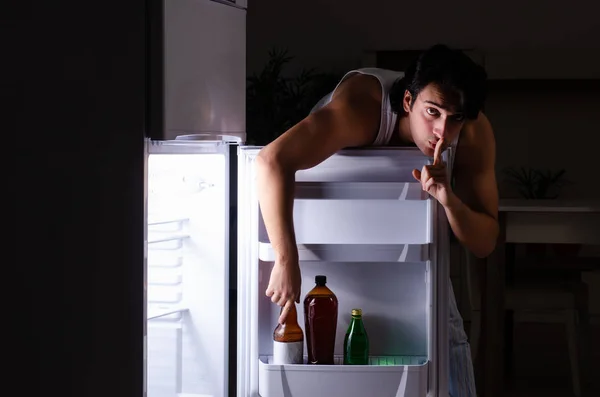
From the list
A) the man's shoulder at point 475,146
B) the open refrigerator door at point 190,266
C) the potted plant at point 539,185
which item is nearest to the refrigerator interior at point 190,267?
the open refrigerator door at point 190,266

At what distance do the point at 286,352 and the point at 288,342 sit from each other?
21mm

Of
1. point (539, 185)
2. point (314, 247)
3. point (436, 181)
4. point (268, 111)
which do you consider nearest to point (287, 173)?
point (314, 247)

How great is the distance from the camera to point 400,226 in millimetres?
1606

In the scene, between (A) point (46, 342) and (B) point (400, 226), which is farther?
(B) point (400, 226)

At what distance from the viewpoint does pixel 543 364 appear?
12.0ft

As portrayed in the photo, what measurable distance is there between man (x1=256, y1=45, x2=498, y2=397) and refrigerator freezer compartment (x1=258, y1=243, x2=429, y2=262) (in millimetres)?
58

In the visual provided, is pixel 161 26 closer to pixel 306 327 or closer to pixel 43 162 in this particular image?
pixel 43 162

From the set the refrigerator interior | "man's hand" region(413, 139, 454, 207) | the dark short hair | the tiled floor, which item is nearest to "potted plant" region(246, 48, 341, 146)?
the tiled floor

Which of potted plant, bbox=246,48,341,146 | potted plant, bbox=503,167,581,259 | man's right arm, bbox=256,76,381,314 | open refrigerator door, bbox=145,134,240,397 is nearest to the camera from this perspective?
man's right arm, bbox=256,76,381,314

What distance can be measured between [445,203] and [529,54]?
321 cm

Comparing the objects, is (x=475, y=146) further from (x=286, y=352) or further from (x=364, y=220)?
(x=286, y=352)

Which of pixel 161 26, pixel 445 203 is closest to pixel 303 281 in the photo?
pixel 445 203

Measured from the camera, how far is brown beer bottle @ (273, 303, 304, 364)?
63.4 inches

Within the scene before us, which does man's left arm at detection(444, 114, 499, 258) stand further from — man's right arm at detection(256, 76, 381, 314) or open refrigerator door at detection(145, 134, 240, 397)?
open refrigerator door at detection(145, 134, 240, 397)
